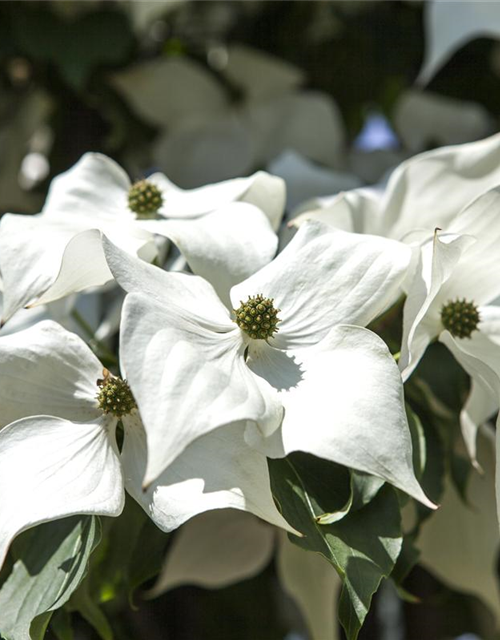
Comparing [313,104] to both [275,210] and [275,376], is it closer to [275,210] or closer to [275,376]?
[275,210]

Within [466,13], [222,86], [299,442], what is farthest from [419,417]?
[222,86]

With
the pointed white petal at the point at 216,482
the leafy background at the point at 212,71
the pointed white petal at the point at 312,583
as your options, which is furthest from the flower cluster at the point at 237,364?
the leafy background at the point at 212,71

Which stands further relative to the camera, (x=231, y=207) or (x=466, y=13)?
(x=466, y=13)

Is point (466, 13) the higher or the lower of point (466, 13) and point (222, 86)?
the higher

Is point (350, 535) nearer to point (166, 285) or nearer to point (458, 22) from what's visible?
point (166, 285)

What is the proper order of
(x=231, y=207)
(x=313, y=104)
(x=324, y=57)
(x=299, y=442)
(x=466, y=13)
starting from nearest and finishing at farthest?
(x=299, y=442) → (x=231, y=207) → (x=466, y=13) → (x=313, y=104) → (x=324, y=57)

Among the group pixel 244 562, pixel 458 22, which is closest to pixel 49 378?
pixel 244 562

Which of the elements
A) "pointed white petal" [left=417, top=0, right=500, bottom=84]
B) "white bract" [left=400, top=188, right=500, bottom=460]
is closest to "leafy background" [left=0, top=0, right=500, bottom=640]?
"pointed white petal" [left=417, top=0, right=500, bottom=84]

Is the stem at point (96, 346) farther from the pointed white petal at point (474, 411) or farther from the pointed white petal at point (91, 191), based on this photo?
the pointed white petal at point (474, 411)
